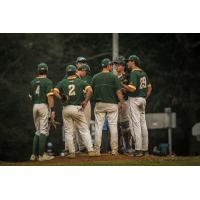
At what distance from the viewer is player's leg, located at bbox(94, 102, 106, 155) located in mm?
15430

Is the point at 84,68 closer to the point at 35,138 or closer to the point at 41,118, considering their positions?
the point at 41,118

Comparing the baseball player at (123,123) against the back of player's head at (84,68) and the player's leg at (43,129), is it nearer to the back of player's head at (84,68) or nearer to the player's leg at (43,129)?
the back of player's head at (84,68)

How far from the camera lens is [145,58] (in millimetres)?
16297

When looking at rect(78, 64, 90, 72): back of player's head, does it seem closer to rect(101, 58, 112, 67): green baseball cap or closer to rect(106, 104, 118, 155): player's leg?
rect(101, 58, 112, 67): green baseball cap

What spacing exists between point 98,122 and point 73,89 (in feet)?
3.22

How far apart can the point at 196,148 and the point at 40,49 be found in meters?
4.81

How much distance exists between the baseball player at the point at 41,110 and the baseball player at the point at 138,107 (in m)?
1.86

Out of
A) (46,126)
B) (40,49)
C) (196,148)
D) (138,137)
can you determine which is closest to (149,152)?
(138,137)

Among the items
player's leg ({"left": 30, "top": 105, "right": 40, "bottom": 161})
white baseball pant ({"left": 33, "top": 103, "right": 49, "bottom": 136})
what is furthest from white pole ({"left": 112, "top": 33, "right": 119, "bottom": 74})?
player's leg ({"left": 30, "top": 105, "right": 40, "bottom": 161})

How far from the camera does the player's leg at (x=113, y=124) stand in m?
15.4

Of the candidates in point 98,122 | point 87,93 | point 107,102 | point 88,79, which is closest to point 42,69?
point 88,79

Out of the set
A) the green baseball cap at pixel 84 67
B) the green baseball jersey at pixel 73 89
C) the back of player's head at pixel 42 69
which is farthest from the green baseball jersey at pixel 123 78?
the back of player's head at pixel 42 69
